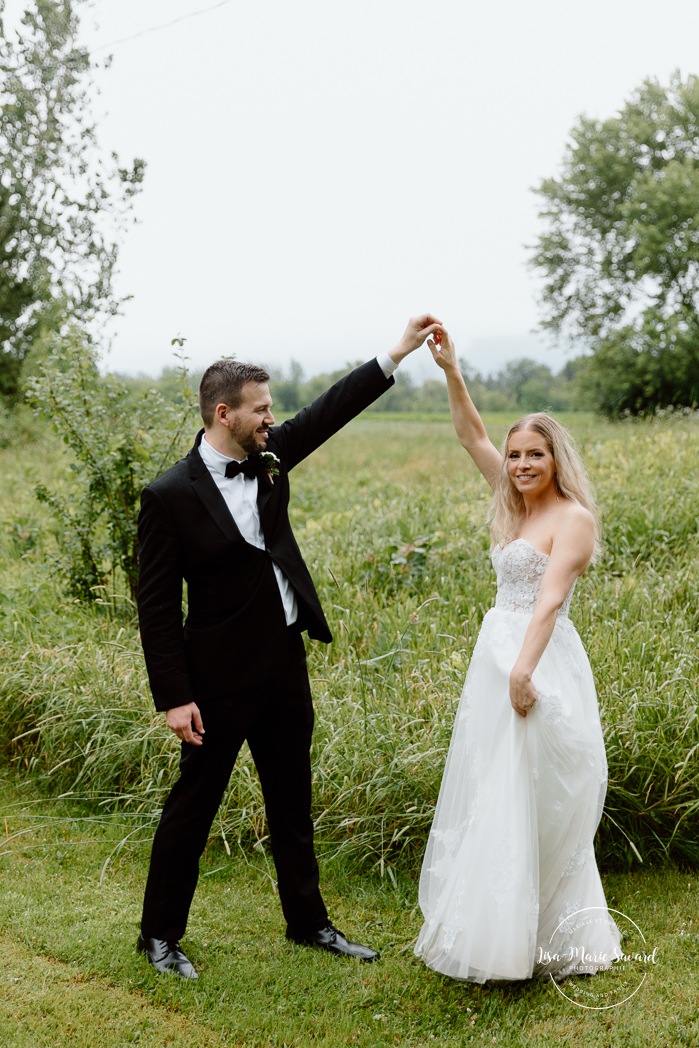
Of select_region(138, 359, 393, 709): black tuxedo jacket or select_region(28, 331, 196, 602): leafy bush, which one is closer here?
select_region(138, 359, 393, 709): black tuxedo jacket

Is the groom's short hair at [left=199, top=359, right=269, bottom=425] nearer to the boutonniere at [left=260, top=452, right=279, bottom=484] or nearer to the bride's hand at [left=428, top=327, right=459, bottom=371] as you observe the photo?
the boutonniere at [left=260, top=452, right=279, bottom=484]

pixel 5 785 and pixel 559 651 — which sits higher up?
pixel 559 651

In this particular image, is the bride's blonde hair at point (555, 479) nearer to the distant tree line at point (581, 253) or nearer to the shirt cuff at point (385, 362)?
the shirt cuff at point (385, 362)

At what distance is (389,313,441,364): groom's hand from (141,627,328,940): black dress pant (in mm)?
1138

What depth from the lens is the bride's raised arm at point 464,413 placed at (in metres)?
3.82

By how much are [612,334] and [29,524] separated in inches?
1024

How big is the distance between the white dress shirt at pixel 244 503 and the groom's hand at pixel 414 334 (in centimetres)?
75

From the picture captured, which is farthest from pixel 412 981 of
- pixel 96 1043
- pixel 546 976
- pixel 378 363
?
pixel 378 363

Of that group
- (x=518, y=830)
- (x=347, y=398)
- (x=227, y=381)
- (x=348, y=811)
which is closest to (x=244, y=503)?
(x=227, y=381)

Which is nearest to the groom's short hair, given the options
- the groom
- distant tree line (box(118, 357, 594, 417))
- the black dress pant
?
the groom

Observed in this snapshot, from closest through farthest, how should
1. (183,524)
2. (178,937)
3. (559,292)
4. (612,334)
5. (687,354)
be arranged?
(183,524) < (178,937) < (687,354) < (612,334) < (559,292)

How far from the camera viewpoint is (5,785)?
5.30 m

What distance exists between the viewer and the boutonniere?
11.5 ft

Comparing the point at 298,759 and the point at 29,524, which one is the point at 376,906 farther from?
the point at 29,524
